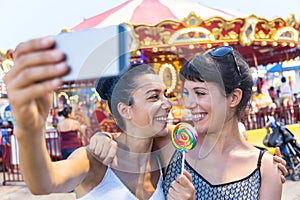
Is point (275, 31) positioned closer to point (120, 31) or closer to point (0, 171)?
point (0, 171)

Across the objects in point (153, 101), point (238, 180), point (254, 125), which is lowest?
point (254, 125)

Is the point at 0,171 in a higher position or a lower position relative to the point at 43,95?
lower

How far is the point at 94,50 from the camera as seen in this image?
698mm

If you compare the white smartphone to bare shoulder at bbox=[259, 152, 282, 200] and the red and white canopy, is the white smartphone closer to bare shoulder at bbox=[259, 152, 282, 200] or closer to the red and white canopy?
bare shoulder at bbox=[259, 152, 282, 200]

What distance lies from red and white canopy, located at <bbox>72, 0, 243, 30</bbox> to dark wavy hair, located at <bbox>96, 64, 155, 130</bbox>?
7439 mm

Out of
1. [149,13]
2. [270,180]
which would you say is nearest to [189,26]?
[149,13]

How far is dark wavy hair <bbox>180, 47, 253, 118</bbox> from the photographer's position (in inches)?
48.7

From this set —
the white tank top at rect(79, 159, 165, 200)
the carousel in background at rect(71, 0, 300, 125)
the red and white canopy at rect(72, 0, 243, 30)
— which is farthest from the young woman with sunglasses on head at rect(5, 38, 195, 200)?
the red and white canopy at rect(72, 0, 243, 30)

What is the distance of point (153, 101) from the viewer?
1.21m

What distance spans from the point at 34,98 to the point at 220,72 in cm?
79

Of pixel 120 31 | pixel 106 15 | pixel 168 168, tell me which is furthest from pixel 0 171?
pixel 120 31

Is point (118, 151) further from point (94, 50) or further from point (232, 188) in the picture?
point (94, 50)

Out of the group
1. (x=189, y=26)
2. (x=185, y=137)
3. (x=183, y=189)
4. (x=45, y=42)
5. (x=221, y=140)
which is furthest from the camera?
(x=189, y=26)

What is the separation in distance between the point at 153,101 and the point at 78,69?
24.6 inches
